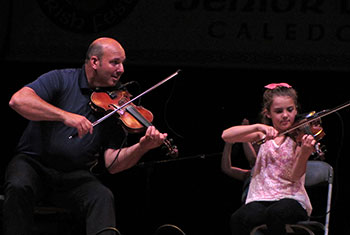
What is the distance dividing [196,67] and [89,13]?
80 centimetres

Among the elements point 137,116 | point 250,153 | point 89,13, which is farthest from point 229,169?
point 89,13

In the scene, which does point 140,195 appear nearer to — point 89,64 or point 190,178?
point 190,178

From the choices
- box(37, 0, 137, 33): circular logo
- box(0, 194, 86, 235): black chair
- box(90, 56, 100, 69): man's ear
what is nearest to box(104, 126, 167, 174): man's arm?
box(0, 194, 86, 235): black chair

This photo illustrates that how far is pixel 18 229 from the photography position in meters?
3.11

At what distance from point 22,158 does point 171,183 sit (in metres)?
1.39

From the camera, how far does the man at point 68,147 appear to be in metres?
3.19

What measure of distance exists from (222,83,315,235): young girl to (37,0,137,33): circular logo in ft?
4.06

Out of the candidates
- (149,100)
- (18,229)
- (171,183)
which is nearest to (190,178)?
(171,183)

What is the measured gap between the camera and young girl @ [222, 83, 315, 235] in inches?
132

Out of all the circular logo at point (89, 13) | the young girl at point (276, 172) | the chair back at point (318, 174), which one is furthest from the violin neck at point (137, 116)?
the circular logo at point (89, 13)

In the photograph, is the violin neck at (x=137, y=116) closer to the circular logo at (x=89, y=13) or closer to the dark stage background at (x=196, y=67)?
the dark stage background at (x=196, y=67)

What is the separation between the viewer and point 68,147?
344cm

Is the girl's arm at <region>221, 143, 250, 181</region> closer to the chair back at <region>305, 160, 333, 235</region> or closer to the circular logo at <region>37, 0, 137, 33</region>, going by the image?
the chair back at <region>305, 160, 333, 235</region>

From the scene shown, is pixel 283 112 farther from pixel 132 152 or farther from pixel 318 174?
pixel 132 152
